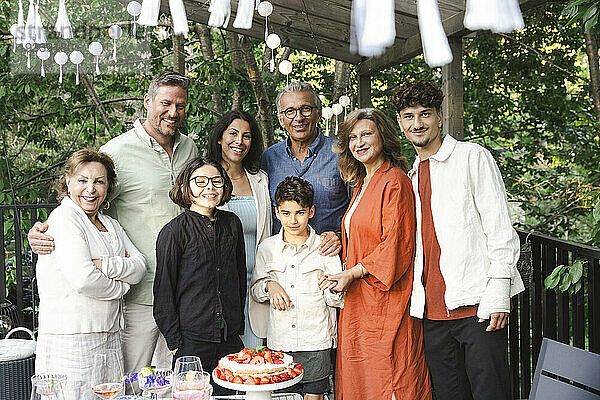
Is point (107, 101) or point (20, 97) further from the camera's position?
point (107, 101)

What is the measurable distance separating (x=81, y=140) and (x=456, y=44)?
4661 mm

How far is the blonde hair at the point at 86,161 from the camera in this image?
2666mm

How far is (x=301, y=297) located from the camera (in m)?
2.85

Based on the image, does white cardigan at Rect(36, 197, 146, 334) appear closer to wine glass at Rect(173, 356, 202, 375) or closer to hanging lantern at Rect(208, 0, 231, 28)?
wine glass at Rect(173, 356, 202, 375)

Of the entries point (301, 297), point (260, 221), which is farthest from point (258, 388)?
point (260, 221)

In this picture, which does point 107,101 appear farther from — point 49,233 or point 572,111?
point 572,111

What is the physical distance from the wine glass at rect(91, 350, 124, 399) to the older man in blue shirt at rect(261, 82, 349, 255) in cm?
136

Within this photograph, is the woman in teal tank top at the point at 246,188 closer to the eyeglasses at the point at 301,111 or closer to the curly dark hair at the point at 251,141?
the curly dark hair at the point at 251,141

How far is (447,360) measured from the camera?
2613mm

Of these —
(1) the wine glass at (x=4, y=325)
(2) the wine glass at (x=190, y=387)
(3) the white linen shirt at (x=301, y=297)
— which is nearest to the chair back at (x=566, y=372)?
(2) the wine glass at (x=190, y=387)

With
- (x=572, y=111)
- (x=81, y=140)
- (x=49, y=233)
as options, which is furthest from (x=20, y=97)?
(x=572, y=111)

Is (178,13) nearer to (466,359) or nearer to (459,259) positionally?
(459,259)

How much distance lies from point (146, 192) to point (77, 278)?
556 millimetres

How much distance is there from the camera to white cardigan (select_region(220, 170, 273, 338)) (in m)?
3.00
